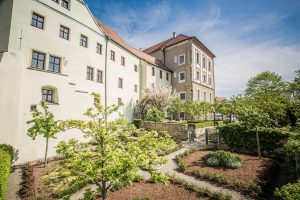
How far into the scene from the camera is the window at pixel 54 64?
47.8ft

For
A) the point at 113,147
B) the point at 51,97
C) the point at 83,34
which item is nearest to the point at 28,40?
the point at 51,97

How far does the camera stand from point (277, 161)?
10.6 meters

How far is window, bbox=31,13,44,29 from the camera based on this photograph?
1353 cm

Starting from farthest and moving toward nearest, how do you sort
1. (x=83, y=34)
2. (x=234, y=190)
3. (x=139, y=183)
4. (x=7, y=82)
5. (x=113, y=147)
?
(x=83, y=34) → (x=7, y=82) → (x=139, y=183) → (x=234, y=190) → (x=113, y=147)

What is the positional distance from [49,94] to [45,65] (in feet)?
8.82

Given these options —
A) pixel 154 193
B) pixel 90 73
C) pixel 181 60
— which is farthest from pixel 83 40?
pixel 181 60

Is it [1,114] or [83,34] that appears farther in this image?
[83,34]

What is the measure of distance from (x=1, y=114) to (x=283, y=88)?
44.1 meters

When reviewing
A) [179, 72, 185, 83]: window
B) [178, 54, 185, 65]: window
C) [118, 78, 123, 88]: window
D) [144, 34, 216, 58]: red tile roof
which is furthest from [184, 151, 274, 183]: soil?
[144, 34, 216, 58]: red tile roof

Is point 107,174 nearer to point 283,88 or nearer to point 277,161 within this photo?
→ point 277,161

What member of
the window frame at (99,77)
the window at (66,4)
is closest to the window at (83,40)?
the window at (66,4)

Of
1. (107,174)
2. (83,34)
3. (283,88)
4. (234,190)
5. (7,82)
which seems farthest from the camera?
(283,88)

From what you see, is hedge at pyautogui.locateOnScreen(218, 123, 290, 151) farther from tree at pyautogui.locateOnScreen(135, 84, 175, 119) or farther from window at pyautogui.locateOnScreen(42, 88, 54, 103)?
window at pyautogui.locateOnScreen(42, 88, 54, 103)

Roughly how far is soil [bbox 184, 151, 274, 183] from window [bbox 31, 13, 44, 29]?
17.2m
